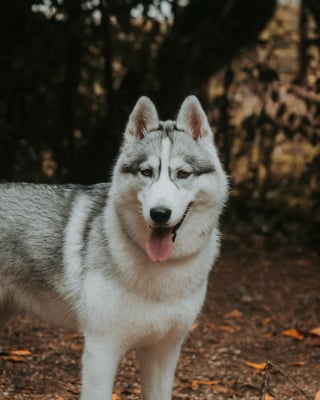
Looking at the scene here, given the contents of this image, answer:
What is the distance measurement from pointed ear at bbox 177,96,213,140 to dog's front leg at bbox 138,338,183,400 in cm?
108

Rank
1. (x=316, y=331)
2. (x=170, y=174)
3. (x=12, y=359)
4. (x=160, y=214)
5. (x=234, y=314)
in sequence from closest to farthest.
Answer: (x=160, y=214), (x=170, y=174), (x=12, y=359), (x=316, y=331), (x=234, y=314)

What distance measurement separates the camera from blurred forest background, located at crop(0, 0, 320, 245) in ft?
21.0

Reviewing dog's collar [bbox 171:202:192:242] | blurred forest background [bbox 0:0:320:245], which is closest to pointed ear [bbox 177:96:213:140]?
dog's collar [bbox 171:202:192:242]

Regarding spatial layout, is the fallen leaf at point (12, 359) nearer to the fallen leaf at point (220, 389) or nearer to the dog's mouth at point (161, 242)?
the fallen leaf at point (220, 389)

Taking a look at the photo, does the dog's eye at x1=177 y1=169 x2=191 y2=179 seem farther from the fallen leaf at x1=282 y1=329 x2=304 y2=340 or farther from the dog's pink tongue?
the fallen leaf at x1=282 y1=329 x2=304 y2=340

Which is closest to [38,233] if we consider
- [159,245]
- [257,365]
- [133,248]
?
[133,248]

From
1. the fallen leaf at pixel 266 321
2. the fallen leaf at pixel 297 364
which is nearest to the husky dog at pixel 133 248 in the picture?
the fallen leaf at pixel 297 364

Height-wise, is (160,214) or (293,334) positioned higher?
(160,214)

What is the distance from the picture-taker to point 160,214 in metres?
2.96

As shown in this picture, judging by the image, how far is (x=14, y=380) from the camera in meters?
4.31

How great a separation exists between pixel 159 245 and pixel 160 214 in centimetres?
28

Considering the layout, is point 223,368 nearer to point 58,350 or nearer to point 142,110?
point 58,350

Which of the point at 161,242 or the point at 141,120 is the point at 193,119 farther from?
the point at 161,242

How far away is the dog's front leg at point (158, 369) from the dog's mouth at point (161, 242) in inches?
23.7
